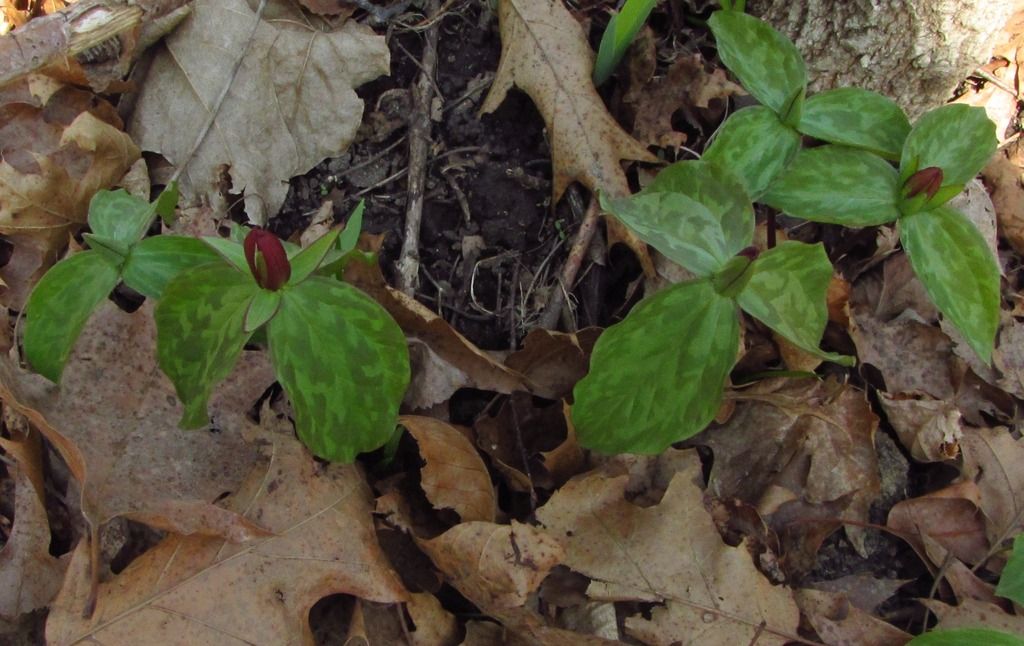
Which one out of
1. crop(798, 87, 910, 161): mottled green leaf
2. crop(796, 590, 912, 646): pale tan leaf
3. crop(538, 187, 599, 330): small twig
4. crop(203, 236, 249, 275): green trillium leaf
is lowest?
crop(796, 590, 912, 646): pale tan leaf

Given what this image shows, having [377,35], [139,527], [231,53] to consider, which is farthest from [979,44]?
[139,527]

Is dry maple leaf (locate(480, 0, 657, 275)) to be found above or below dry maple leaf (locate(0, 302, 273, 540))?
above

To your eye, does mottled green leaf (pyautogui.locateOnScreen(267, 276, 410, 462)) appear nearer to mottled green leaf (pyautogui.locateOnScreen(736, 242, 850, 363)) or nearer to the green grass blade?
mottled green leaf (pyautogui.locateOnScreen(736, 242, 850, 363))

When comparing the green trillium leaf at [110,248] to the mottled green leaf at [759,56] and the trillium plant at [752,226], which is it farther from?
the mottled green leaf at [759,56]

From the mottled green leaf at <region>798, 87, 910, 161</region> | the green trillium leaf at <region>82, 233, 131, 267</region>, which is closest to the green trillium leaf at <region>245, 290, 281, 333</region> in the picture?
the green trillium leaf at <region>82, 233, 131, 267</region>

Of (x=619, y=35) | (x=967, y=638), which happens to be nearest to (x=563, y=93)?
A: (x=619, y=35)

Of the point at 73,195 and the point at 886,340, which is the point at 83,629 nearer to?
the point at 73,195

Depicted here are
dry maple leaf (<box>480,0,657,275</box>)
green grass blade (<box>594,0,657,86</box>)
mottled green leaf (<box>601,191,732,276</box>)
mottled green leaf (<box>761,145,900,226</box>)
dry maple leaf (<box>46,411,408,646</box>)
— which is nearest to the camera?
mottled green leaf (<box>601,191,732,276</box>)
